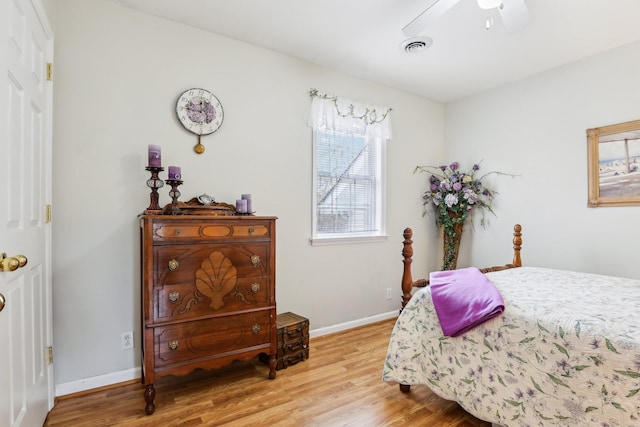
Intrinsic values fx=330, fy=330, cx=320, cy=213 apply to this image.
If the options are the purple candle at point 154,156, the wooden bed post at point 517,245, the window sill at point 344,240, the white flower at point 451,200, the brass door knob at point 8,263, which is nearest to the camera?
the brass door knob at point 8,263

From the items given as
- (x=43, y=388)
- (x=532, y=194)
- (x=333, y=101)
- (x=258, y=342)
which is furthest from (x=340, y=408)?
(x=532, y=194)

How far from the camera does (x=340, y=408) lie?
1.96 m

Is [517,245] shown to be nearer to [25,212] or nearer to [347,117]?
[347,117]

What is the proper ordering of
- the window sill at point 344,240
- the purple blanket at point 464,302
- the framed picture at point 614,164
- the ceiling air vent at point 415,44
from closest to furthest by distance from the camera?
→ the purple blanket at point 464,302, the ceiling air vent at point 415,44, the framed picture at point 614,164, the window sill at point 344,240

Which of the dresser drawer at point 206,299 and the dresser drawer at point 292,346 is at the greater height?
the dresser drawer at point 206,299

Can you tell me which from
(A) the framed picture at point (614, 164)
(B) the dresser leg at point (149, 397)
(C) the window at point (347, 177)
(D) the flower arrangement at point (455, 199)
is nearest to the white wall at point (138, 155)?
(C) the window at point (347, 177)

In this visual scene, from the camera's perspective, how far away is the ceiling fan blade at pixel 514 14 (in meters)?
1.79

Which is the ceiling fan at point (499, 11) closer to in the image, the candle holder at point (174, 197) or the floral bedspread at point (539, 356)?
the floral bedspread at point (539, 356)

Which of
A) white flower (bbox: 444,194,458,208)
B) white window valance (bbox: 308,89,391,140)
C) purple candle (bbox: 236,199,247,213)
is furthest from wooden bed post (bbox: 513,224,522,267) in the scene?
purple candle (bbox: 236,199,247,213)

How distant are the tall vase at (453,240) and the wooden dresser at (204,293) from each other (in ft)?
7.53

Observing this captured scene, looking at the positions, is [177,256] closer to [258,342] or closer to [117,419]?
[258,342]

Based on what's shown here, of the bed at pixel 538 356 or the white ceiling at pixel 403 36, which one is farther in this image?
the white ceiling at pixel 403 36

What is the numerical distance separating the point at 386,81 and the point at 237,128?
5.63 feet

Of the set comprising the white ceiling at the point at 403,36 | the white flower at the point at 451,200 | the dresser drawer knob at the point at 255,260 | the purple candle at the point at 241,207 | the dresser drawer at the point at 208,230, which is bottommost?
the dresser drawer knob at the point at 255,260
